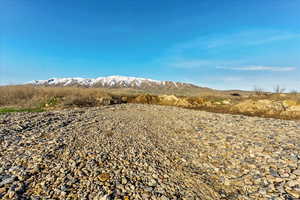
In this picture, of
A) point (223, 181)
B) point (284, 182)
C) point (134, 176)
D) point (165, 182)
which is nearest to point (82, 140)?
point (134, 176)

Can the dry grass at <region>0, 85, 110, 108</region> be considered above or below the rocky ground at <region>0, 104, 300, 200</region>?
above

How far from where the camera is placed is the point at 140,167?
493 cm

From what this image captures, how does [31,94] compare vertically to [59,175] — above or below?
above

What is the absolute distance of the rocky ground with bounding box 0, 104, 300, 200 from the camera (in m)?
3.71

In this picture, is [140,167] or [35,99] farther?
[35,99]

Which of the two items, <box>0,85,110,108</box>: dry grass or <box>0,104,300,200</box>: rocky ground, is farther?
<box>0,85,110,108</box>: dry grass

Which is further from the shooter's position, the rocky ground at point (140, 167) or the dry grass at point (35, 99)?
the dry grass at point (35, 99)

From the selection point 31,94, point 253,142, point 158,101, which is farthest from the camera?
point 158,101

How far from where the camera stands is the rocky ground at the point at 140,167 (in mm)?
3707

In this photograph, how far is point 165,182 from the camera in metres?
4.25

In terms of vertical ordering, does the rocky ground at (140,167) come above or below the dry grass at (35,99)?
below

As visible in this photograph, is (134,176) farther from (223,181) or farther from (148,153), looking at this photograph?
(223,181)

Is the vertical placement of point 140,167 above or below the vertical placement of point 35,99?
below

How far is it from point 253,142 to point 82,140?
762cm
